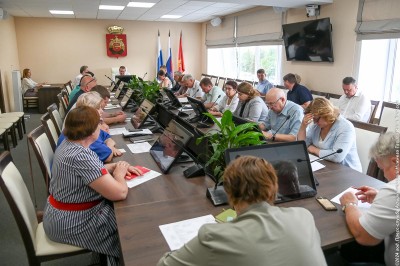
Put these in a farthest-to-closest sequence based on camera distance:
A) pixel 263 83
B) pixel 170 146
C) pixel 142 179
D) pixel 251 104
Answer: pixel 263 83 → pixel 251 104 → pixel 170 146 → pixel 142 179

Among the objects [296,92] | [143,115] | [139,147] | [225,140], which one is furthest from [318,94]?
[225,140]

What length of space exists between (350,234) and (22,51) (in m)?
9.72

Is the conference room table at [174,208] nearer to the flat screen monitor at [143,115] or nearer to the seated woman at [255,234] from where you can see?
the seated woman at [255,234]

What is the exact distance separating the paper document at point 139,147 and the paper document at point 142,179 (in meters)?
0.49

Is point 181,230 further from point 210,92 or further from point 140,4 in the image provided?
point 140,4

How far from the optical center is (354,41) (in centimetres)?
466

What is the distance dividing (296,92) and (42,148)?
392 cm

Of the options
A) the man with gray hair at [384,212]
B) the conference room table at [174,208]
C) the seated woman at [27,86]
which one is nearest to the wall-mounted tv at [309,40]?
the conference room table at [174,208]

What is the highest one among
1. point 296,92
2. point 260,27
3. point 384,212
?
point 260,27

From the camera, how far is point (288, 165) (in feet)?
5.04

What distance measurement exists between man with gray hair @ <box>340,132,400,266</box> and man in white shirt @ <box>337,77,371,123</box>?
302 centimetres

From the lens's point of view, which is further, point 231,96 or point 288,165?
point 231,96

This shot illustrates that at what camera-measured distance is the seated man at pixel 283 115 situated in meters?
2.93

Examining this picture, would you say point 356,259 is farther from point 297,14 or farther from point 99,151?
point 297,14
